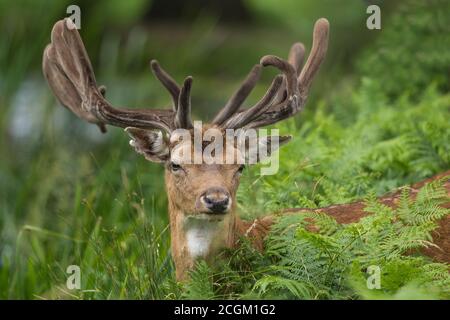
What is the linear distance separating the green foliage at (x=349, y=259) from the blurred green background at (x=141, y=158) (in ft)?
1.38

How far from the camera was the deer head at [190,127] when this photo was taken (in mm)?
5535

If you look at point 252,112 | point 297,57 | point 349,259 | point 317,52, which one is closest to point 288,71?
point 252,112

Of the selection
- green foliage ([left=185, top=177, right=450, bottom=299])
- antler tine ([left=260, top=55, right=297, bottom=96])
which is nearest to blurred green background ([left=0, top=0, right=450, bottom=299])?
green foliage ([left=185, top=177, right=450, bottom=299])

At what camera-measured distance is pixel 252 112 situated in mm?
5852

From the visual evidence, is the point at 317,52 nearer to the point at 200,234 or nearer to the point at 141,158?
the point at 200,234

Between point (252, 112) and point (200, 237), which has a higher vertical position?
point (252, 112)

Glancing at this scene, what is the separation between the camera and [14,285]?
7363 mm

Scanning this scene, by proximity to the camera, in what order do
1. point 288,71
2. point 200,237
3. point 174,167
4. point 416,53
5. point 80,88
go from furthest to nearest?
point 416,53, point 80,88, point 288,71, point 174,167, point 200,237

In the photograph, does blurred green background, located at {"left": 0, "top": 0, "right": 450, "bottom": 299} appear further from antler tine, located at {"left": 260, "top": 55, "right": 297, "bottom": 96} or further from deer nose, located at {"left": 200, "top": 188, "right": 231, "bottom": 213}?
antler tine, located at {"left": 260, "top": 55, "right": 297, "bottom": 96}

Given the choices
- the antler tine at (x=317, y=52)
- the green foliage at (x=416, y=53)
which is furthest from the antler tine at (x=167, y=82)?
the green foliage at (x=416, y=53)

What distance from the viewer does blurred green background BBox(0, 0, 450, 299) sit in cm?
655

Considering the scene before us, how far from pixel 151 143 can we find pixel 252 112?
56 cm
